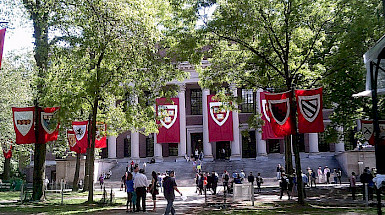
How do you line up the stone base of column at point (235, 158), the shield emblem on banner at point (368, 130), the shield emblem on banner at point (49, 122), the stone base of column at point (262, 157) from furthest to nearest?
the stone base of column at point (235, 158) → the stone base of column at point (262, 157) → the shield emblem on banner at point (368, 130) → the shield emblem on banner at point (49, 122)

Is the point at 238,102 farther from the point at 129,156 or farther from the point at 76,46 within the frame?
the point at 129,156

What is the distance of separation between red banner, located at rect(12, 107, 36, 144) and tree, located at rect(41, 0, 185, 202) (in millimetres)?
2461

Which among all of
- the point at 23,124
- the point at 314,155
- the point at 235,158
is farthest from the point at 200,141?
the point at 23,124

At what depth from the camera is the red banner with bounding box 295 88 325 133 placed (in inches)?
716

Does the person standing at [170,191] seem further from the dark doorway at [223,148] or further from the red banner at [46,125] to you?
the dark doorway at [223,148]

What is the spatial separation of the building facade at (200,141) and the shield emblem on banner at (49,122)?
26.5m

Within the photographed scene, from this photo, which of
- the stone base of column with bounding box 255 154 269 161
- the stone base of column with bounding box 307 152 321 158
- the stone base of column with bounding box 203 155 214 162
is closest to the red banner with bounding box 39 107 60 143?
the stone base of column with bounding box 203 155 214 162

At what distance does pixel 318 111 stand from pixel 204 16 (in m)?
7.02

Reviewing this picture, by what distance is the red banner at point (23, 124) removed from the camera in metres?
22.4

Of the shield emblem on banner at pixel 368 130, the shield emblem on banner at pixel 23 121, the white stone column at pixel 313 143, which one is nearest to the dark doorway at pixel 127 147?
the white stone column at pixel 313 143

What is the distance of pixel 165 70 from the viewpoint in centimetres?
2169

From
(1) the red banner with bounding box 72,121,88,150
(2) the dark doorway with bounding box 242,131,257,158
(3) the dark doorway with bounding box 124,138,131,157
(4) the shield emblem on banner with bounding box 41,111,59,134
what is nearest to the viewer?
(4) the shield emblem on banner with bounding box 41,111,59,134

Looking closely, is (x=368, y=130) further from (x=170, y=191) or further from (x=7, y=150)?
(x=7, y=150)

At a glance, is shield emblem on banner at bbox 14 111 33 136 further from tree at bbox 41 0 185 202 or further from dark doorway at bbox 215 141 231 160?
dark doorway at bbox 215 141 231 160
